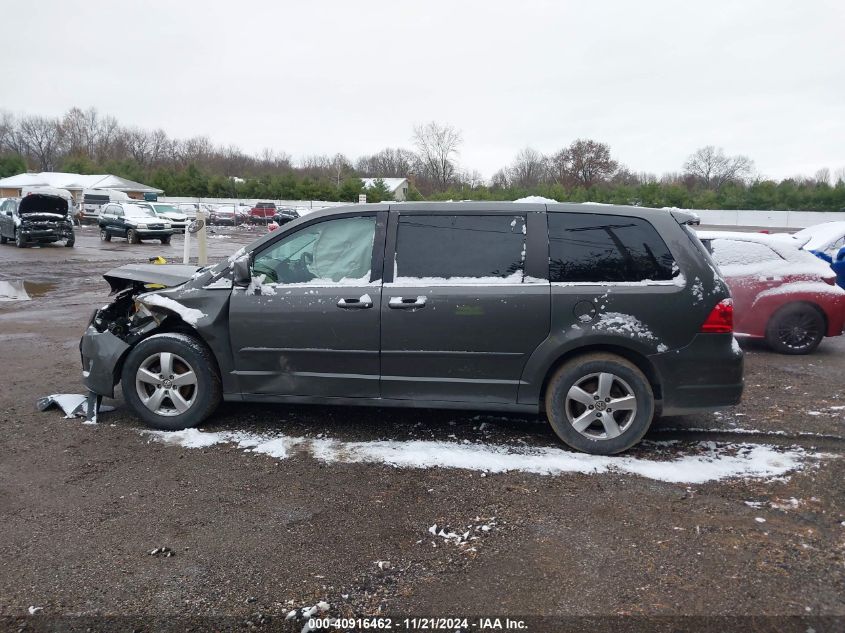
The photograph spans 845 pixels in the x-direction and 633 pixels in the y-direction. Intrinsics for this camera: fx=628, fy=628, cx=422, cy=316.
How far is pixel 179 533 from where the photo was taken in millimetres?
3342

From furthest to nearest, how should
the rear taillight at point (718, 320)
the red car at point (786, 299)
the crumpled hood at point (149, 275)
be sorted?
the red car at point (786, 299), the crumpled hood at point (149, 275), the rear taillight at point (718, 320)

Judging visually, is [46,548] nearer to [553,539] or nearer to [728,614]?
[553,539]

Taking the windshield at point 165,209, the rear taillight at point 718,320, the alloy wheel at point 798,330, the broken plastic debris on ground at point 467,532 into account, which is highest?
the windshield at point 165,209

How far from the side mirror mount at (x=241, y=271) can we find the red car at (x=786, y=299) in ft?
20.0

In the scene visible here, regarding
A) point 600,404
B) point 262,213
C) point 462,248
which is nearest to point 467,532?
point 600,404

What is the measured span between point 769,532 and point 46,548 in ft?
12.3

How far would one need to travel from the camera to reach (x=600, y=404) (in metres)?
4.35

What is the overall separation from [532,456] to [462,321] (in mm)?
1053

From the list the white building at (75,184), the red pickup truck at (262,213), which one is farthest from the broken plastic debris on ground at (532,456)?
the white building at (75,184)

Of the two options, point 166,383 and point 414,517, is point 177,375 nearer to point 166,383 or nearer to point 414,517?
point 166,383

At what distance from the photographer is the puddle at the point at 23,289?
1222cm

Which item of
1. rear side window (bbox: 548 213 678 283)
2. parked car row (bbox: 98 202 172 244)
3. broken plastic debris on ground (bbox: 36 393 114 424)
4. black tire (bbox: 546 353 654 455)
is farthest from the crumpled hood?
parked car row (bbox: 98 202 172 244)

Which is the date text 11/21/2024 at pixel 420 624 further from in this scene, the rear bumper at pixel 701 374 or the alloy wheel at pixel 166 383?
the alloy wheel at pixel 166 383

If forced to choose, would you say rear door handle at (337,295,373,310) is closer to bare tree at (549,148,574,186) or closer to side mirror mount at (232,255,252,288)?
side mirror mount at (232,255,252,288)
